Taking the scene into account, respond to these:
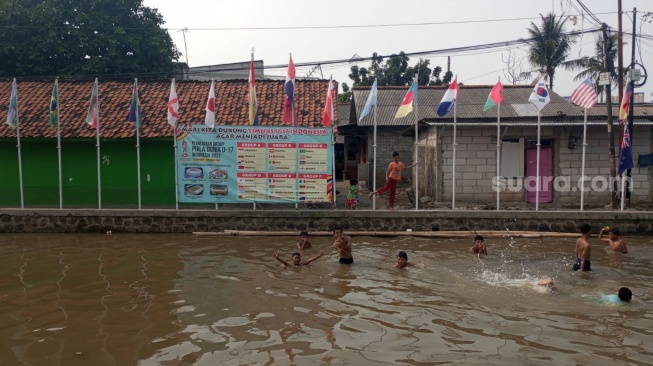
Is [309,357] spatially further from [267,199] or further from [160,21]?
[160,21]

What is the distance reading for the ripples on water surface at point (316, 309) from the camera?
259 inches

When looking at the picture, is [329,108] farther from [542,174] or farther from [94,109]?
[542,174]

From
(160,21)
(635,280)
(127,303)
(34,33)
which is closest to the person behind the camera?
(127,303)

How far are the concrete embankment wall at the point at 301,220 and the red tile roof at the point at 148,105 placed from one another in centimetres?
312

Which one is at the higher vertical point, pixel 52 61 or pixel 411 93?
pixel 52 61

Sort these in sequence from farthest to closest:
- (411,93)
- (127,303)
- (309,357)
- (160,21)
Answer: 1. (160,21)
2. (411,93)
3. (127,303)
4. (309,357)

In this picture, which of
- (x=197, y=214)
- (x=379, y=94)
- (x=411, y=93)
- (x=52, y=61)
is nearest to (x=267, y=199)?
(x=197, y=214)

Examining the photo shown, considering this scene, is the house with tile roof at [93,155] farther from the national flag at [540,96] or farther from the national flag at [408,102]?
the national flag at [540,96]

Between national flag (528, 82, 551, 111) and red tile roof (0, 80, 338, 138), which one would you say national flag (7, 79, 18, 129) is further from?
national flag (528, 82, 551, 111)

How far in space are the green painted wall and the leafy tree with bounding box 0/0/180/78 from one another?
33.7 feet

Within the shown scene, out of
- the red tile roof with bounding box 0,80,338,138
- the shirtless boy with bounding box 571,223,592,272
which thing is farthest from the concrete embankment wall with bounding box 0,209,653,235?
the shirtless boy with bounding box 571,223,592,272

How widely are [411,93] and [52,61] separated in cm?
2105

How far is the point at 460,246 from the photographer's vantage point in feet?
46.8

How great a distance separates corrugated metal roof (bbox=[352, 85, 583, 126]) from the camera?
2392 cm
